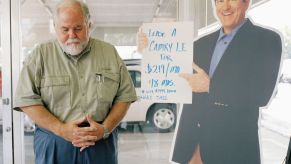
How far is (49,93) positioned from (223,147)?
4.22 ft

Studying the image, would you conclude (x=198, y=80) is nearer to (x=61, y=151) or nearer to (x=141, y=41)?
(x=141, y=41)

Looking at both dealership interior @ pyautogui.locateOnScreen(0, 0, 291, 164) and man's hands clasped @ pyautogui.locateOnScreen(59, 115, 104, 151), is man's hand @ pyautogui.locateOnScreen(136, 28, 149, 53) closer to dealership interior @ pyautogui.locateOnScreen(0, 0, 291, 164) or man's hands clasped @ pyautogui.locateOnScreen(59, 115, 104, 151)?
dealership interior @ pyautogui.locateOnScreen(0, 0, 291, 164)

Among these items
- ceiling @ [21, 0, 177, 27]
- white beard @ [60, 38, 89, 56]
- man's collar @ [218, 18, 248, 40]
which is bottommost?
white beard @ [60, 38, 89, 56]

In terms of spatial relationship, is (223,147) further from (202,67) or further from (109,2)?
(109,2)

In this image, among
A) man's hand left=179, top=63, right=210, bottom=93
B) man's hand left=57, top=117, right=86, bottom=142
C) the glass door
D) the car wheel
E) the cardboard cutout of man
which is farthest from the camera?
the car wheel

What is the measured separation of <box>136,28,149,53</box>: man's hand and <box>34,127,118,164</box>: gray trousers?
0.92 metres

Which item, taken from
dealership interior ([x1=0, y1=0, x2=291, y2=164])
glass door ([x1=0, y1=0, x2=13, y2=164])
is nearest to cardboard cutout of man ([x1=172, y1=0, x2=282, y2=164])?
dealership interior ([x1=0, y1=0, x2=291, y2=164])

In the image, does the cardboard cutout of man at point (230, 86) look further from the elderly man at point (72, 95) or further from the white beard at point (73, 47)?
the white beard at point (73, 47)

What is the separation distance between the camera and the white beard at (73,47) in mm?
1699

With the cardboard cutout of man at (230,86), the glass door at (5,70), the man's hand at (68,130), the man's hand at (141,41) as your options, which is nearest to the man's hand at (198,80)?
the cardboard cutout of man at (230,86)

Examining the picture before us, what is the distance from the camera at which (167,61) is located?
246 cm

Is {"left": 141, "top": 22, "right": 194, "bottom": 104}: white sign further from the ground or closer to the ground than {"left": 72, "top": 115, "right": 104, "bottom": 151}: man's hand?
further from the ground

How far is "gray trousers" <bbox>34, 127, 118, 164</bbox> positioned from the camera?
1721mm

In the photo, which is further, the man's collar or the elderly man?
the man's collar
